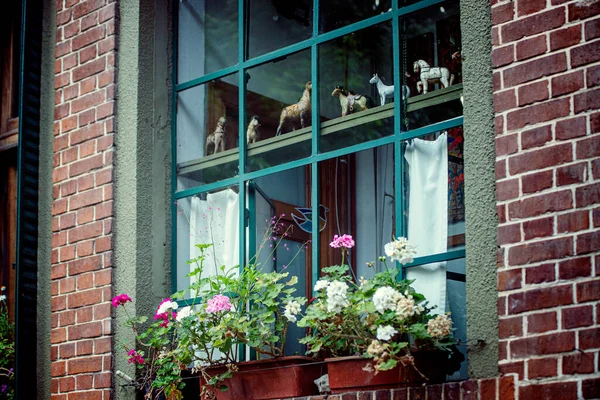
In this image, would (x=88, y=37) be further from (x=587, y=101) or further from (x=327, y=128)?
(x=587, y=101)

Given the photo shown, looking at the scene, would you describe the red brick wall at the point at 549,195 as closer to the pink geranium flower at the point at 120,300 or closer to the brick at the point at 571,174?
the brick at the point at 571,174

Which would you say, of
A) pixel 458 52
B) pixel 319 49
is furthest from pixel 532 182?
pixel 319 49

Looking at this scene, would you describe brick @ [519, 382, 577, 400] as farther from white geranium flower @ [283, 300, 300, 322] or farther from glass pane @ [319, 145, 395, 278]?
glass pane @ [319, 145, 395, 278]

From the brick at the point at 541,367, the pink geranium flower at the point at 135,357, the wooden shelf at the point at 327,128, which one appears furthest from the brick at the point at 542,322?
the pink geranium flower at the point at 135,357

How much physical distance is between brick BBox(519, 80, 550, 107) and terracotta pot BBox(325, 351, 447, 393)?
43.1 inches

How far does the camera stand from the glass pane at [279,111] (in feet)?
17.1

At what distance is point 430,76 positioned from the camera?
469 centimetres

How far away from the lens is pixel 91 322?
17.6ft

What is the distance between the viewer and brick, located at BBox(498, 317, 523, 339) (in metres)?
3.74

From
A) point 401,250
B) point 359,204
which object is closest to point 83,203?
point 359,204

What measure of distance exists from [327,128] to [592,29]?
1632 millimetres

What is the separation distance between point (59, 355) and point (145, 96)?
4.93 feet

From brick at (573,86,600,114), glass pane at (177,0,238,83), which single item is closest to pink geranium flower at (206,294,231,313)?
glass pane at (177,0,238,83)

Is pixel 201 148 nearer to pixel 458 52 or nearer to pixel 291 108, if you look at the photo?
pixel 291 108
